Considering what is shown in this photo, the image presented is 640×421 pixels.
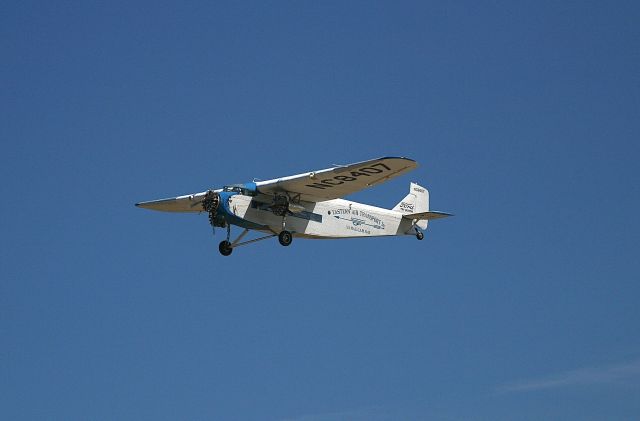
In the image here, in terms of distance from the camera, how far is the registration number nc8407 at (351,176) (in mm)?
37969

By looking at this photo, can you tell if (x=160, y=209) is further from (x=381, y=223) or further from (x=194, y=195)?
(x=381, y=223)

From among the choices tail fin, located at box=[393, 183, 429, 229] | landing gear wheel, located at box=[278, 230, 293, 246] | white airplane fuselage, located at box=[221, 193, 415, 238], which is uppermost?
tail fin, located at box=[393, 183, 429, 229]

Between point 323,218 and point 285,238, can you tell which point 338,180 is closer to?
point 323,218

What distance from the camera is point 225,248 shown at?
41312mm

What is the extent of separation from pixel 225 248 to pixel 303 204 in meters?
3.08

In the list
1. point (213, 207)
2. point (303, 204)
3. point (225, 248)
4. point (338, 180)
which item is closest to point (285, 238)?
point (303, 204)

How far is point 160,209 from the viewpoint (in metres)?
44.8

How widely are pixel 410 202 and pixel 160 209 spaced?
957 centimetres

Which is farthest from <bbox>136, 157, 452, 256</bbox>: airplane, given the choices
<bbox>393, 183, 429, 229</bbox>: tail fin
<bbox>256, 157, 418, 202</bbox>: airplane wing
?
<bbox>393, 183, 429, 229</bbox>: tail fin

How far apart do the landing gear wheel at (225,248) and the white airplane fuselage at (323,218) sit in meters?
1.50

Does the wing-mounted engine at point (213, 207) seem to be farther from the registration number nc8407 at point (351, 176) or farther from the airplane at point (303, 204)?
the registration number nc8407 at point (351, 176)

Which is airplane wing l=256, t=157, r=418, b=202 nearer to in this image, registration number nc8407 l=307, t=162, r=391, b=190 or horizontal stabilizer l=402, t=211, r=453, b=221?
registration number nc8407 l=307, t=162, r=391, b=190

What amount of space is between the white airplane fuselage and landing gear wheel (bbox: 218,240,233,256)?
1.50 m

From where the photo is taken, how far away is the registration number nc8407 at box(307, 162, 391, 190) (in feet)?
125
